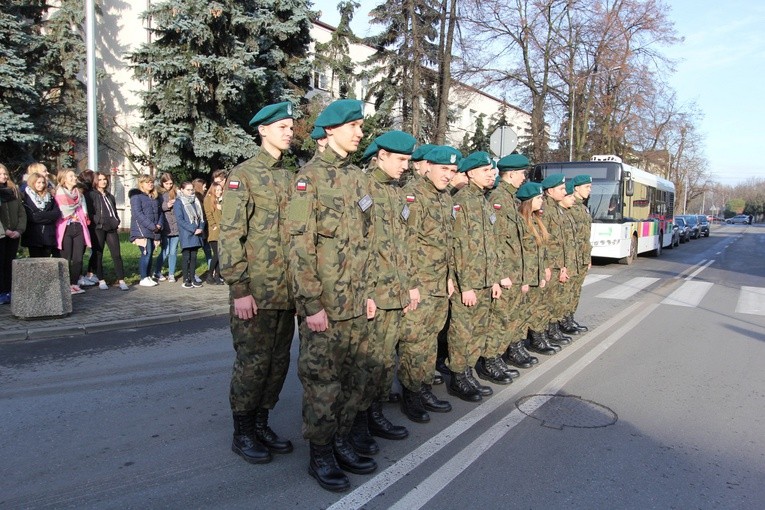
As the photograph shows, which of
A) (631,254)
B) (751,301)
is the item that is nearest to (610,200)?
(631,254)

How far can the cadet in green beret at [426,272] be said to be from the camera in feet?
13.8

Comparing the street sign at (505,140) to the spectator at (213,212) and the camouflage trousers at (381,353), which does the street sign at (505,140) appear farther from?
the camouflage trousers at (381,353)

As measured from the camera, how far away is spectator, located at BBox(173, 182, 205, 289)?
9320 millimetres

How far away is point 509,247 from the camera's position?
523cm

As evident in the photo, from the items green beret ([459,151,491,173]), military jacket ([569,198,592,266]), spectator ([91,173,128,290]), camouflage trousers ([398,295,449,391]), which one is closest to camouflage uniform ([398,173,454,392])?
camouflage trousers ([398,295,449,391])

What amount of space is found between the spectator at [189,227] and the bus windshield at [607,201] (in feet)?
35.9

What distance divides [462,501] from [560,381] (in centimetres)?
258

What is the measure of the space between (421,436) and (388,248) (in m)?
1.41

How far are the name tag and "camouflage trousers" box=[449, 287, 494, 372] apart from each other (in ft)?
5.45

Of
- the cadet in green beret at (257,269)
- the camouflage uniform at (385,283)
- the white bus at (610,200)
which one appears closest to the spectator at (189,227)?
the cadet in green beret at (257,269)

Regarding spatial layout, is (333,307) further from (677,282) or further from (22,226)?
(677,282)

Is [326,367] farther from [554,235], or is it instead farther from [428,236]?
[554,235]

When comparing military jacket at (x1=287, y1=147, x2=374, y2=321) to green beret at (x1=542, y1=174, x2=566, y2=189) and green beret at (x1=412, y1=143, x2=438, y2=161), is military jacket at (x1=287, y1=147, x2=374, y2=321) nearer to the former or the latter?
green beret at (x1=412, y1=143, x2=438, y2=161)

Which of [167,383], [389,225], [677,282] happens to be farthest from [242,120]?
[389,225]
